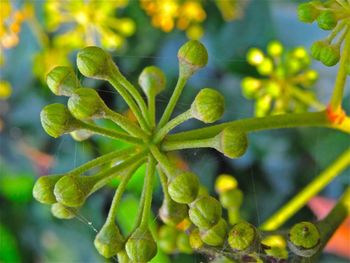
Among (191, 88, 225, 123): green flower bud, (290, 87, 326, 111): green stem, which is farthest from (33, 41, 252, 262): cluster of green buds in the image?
(290, 87, 326, 111): green stem

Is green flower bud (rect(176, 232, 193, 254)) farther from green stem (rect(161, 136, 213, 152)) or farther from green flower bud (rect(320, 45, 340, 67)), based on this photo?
green flower bud (rect(320, 45, 340, 67))

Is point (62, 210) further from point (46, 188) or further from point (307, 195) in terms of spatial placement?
point (307, 195)

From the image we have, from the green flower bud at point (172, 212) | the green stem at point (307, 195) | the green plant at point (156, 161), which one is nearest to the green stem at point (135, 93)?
the green plant at point (156, 161)

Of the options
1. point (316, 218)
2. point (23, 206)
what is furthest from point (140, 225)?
point (23, 206)

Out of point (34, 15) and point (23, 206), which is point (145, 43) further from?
point (23, 206)

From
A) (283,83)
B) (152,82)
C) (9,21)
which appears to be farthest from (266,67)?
(9,21)

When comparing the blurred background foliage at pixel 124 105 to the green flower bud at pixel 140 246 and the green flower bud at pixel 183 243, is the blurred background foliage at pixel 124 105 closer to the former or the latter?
the green flower bud at pixel 183 243
